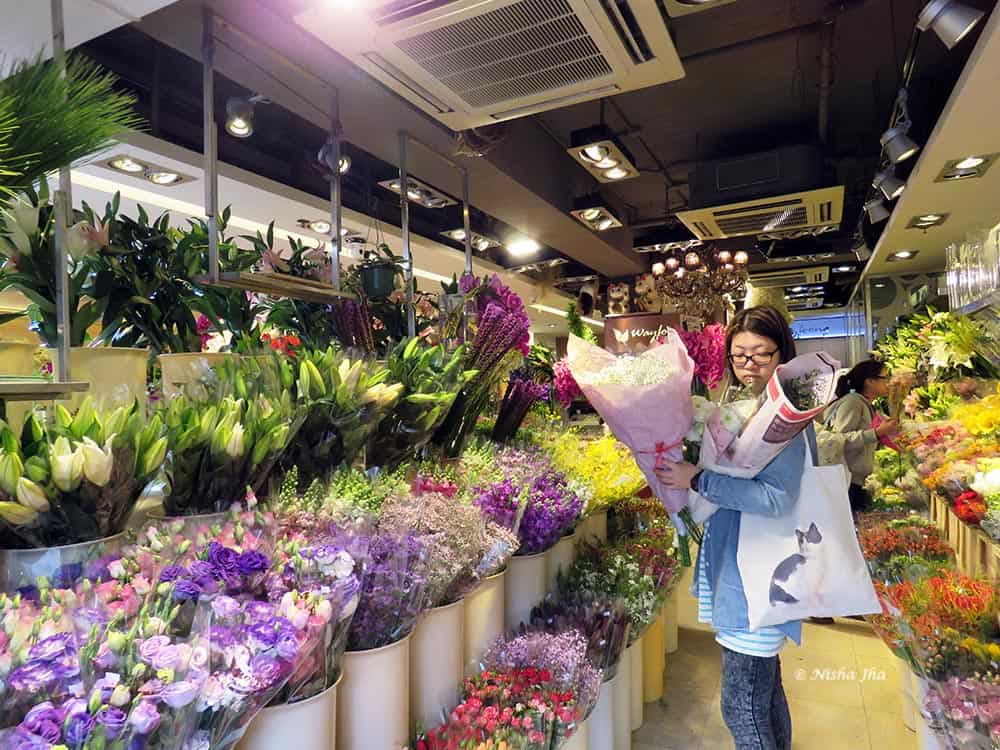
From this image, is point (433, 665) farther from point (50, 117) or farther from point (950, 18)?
point (950, 18)

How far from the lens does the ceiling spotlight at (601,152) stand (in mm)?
3879

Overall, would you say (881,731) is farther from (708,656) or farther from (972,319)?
(972,319)

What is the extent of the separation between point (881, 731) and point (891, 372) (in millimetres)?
4353

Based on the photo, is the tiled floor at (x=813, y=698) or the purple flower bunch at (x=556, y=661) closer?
the purple flower bunch at (x=556, y=661)

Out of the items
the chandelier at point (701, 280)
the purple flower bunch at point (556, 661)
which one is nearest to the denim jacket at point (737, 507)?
the purple flower bunch at point (556, 661)

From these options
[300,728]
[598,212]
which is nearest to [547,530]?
[300,728]

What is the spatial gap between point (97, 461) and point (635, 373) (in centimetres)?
118

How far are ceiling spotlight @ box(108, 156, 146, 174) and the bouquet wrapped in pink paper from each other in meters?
3.53

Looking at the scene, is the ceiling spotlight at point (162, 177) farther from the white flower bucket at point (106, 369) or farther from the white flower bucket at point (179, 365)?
the white flower bucket at point (106, 369)

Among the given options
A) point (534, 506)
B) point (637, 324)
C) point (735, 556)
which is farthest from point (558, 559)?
point (637, 324)

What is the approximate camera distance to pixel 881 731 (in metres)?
2.59

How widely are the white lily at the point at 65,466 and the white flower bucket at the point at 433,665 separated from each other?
0.76 m

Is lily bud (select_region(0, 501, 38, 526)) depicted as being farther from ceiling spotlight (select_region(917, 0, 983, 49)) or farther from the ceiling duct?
the ceiling duct

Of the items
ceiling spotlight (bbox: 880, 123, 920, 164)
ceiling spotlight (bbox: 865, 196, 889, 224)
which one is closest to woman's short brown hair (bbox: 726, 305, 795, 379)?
ceiling spotlight (bbox: 880, 123, 920, 164)
